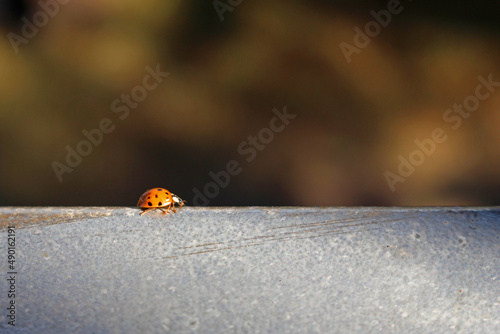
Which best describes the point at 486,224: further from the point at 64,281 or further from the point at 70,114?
the point at 70,114

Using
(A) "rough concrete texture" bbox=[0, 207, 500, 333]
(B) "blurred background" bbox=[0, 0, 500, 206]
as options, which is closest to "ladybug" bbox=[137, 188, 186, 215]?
(A) "rough concrete texture" bbox=[0, 207, 500, 333]

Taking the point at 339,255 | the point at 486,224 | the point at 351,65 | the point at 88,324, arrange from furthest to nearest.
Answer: the point at 351,65
the point at 486,224
the point at 339,255
the point at 88,324

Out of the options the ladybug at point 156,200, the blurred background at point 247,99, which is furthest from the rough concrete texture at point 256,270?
the blurred background at point 247,99

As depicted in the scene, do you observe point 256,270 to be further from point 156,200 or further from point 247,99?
point 247,99

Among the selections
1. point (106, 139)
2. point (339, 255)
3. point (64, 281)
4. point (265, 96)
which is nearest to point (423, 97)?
point (265, 96)

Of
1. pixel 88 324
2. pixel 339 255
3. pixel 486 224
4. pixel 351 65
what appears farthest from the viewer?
pixel 351 65

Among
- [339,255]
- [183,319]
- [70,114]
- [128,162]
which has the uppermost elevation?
[70,114]

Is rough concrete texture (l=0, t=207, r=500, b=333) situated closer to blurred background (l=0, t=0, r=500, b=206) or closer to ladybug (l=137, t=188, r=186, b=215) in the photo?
ladybug (l=137, t=188, r=186, b=215)
